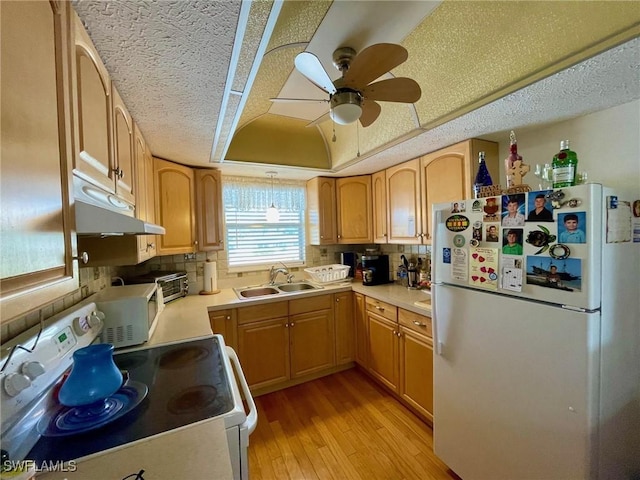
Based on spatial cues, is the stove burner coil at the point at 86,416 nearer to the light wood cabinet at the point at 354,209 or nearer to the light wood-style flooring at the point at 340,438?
the light wood-style flooring at the point at 340,438

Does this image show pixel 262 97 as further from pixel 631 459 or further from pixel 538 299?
pixel 631 459

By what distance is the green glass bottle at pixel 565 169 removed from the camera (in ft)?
3.78

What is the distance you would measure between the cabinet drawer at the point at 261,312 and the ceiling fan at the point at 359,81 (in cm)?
170

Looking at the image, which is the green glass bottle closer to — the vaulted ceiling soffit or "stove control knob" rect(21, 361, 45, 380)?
the vaulted ceiling soffit

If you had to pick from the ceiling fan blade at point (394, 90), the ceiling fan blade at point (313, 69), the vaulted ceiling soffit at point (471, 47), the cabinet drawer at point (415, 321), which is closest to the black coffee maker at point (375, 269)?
the cabinet drawer at point (415, 321)

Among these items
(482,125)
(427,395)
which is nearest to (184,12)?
(482,125)

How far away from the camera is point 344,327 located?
2.68 metres

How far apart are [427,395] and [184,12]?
2.43 m

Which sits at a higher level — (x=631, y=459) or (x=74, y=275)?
(x=74, y=275)

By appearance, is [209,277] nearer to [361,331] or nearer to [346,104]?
[361,331]

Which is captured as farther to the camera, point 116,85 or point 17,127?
point 116,85

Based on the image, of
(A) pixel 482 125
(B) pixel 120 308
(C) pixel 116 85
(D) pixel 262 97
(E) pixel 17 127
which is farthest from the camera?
(D) pixel 262 97

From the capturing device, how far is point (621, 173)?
1371 mm

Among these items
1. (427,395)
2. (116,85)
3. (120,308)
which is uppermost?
(116,85)
